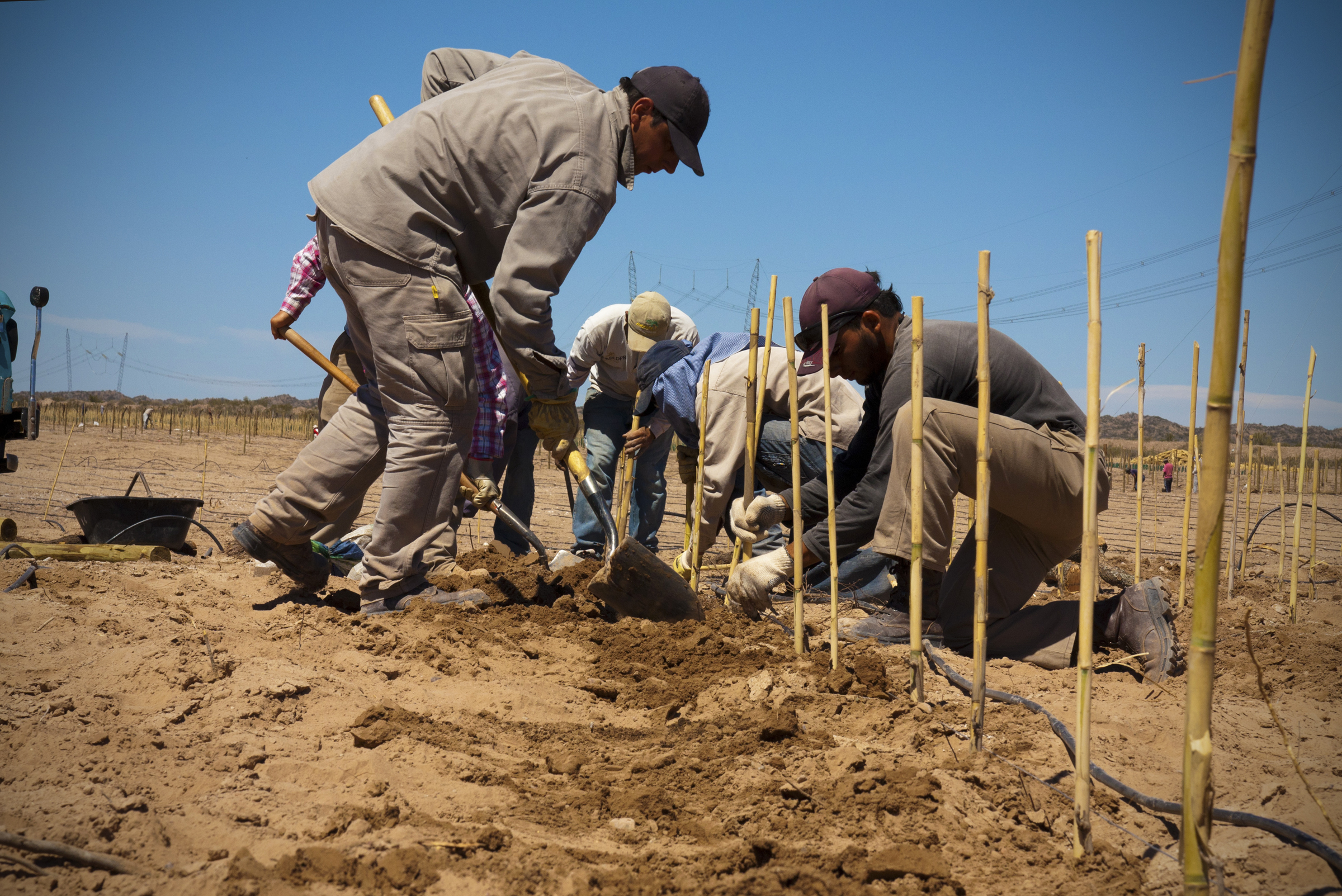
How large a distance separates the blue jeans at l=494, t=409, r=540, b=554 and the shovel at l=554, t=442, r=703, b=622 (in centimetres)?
153

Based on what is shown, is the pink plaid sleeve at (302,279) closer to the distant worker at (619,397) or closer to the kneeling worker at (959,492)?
the distant worker at (619,397)

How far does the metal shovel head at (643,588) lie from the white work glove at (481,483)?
624 millimetres

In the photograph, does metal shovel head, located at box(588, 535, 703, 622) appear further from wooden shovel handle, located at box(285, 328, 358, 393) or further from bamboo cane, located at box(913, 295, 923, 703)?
wooden shovel handle, located at box(285, 328, 358, 393)

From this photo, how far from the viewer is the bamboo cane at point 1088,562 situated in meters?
1.20

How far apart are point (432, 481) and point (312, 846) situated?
1.33 meters

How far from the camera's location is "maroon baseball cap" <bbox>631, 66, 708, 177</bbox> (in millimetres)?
2377

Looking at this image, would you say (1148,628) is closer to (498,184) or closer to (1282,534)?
(498,184)

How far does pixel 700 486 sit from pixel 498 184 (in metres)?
1.37

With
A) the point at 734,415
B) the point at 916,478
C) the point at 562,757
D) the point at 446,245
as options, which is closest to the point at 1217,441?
the point at 916,478

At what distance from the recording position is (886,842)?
4.27ft

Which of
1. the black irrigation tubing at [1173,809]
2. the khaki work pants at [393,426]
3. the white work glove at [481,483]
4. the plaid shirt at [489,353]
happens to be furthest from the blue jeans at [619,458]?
the black irrigation tubing at [1173,809]

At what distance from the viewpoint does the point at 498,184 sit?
2.30 meters

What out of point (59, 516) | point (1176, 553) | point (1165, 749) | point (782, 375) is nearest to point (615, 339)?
point (782, 375)

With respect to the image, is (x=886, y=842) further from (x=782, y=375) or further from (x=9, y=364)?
(x=9, y=364)
